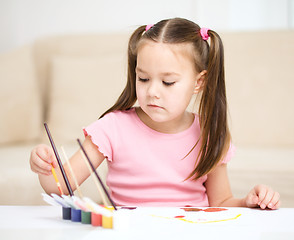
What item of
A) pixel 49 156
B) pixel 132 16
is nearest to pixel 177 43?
pixel 49 156

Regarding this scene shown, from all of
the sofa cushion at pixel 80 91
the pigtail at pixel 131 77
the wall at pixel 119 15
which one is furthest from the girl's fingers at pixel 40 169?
the wall at pixel 119 15

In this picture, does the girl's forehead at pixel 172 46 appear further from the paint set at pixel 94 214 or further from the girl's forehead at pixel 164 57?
the paint set at pixel 94 214

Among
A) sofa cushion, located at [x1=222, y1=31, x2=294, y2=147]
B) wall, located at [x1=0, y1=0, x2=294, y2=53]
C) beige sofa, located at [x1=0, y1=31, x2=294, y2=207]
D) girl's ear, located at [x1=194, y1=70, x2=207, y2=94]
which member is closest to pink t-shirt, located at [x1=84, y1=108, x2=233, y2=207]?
girl's ear, located at [x1=194, y1=70, x2=207, y2=94]

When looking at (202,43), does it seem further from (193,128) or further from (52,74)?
(52,74)

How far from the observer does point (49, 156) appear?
0.94m

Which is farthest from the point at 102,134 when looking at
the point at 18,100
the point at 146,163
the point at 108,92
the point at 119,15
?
the point at 119,15

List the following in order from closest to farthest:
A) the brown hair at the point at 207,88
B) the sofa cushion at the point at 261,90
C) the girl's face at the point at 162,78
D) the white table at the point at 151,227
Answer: the white table at the point at 151,227
the girl's face at the point at 162,78
the brown hair at the point at 207,88
the sofa cushion at the point at 261,90

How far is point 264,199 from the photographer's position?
3.18 feet

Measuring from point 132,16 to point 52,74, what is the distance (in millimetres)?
695

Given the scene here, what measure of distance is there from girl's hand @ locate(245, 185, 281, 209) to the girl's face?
27 centimetres

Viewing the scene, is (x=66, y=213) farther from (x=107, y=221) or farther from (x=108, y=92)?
(x=108, y=92)

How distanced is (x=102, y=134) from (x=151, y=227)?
44 centimetres

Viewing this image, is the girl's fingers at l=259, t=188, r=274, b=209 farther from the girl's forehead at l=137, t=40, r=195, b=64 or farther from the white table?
the girl's forehead at l=137, t=40, r=195, b=64

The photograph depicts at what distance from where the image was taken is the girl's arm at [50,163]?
37.0 inches
